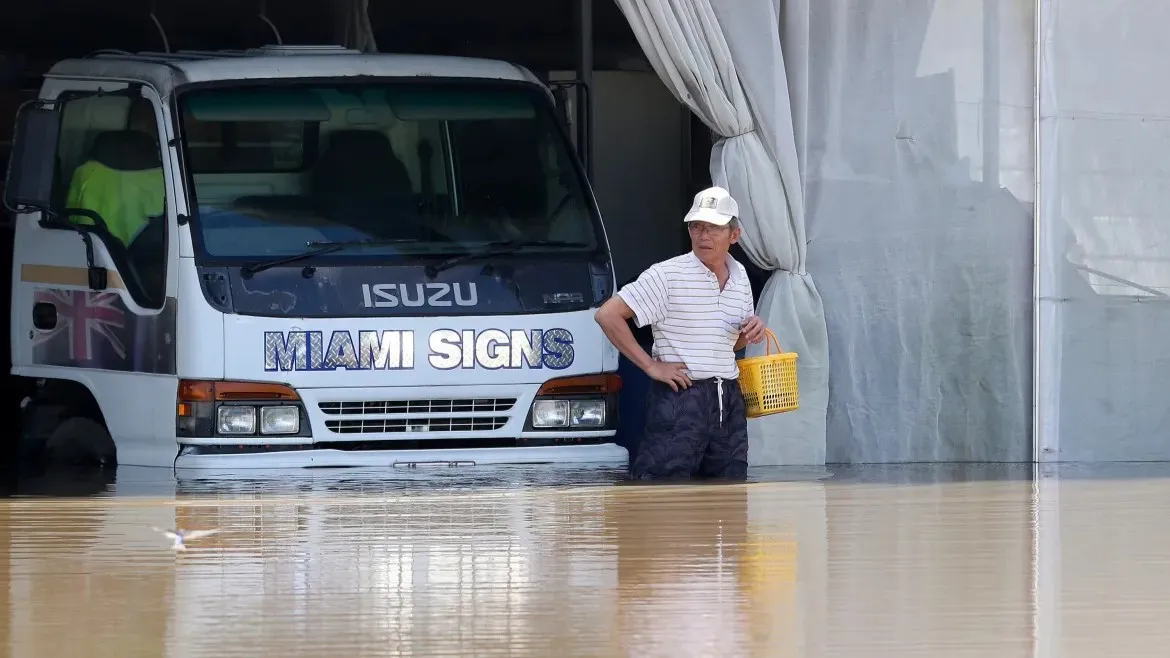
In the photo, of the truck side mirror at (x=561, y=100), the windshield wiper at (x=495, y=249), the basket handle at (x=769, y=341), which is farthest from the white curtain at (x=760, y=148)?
the windshield wiper at (x=495, y=249)

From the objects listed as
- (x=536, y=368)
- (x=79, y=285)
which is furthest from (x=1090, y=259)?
(x=79, y=285)

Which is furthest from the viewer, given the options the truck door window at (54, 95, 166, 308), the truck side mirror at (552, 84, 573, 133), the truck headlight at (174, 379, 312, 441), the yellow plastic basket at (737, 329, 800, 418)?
the truck side mirror at (552, 84, 573, 133)

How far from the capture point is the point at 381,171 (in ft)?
27.0

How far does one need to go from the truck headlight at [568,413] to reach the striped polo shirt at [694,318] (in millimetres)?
533

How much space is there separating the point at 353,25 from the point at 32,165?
315 centimetres

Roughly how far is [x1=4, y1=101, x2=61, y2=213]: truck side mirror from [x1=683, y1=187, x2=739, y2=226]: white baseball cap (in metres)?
2.80

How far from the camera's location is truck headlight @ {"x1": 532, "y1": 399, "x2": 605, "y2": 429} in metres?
7.90

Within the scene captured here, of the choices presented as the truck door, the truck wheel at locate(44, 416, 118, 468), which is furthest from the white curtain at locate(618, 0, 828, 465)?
the truck wheel at locate(44, 416, 118, 468)

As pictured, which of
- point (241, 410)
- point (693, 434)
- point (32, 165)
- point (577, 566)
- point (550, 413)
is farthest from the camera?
point (32, 165)

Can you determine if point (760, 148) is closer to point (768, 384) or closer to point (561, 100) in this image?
point (561, 100)

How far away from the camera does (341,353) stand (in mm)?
7680

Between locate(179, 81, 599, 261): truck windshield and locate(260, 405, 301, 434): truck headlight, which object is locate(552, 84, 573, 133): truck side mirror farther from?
locate(260, 405, 301, 434): truck headlight

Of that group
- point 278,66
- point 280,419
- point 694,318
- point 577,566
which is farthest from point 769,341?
point 577,566

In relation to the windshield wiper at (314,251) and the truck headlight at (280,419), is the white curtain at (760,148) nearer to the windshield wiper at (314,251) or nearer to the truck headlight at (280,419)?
the windshield wiper at (314,251)
